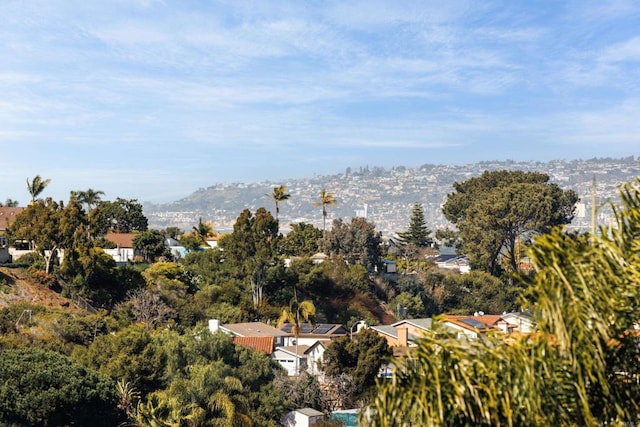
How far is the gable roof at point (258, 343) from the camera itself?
1713 inches

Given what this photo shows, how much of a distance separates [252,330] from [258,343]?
4.43m

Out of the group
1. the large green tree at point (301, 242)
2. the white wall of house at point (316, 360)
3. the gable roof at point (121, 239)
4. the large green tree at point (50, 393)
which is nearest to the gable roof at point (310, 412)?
the white wall of house at point (316, 360)

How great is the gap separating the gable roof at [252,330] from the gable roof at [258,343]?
2098 millimetres

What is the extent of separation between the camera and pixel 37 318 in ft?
133

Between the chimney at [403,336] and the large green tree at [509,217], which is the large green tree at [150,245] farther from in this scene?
the large green tree at [509,217]

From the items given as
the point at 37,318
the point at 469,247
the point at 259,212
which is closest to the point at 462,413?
the point at 37,318

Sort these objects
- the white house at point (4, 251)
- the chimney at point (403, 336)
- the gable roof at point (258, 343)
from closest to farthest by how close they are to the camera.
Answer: the gable roof at point (258, 343), the chimney at point (403, 336), the white house at point (4, 251)

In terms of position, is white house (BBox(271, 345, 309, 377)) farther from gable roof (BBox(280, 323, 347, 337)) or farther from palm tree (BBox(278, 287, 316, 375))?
palm tree (BBox(278, 287, 316, 375))

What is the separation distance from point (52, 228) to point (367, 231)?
3089 centimetres

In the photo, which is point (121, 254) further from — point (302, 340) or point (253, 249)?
point (302, 340)

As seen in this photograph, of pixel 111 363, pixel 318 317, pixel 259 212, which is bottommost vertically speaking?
pixel 318 317

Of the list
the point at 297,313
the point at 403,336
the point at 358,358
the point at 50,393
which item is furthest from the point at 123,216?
the point at 50,393

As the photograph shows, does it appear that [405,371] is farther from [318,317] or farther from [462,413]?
[318,317]

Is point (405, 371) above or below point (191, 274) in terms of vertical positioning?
above
